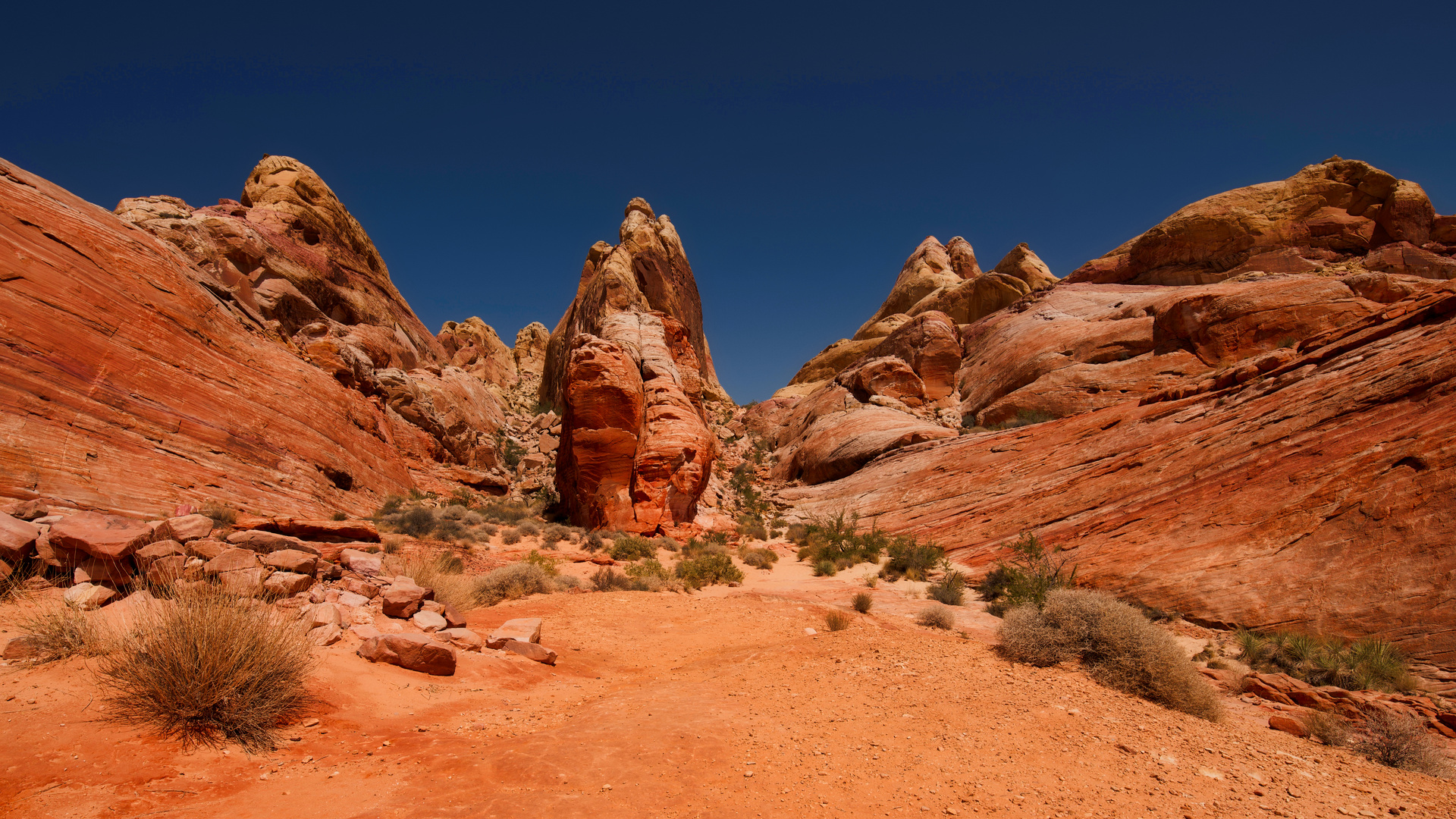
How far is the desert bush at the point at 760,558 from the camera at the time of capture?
14.8 metres

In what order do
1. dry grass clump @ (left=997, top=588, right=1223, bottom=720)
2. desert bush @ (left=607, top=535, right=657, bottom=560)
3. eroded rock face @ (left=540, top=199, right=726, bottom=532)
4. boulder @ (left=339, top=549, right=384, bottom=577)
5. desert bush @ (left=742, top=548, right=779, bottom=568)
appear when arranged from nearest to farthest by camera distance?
dry grass clump @ (left=997, top=588, right=1223, bottom=720), boulder @ (left=339, top=549, right=384, bottom=577), desert bush @ (left=607, top=535, right=657, bottom=560), desert bush @ (left=742, top=548, right=779, bottom=568), eroded rock face @ (left=540, top=199, right=726, bottom=532)

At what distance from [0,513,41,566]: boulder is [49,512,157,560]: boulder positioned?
17cm

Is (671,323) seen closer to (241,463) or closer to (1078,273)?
(241,463)

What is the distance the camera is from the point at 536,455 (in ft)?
91.1

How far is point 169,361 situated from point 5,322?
2711mm

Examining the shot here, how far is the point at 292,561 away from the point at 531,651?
2974 mm

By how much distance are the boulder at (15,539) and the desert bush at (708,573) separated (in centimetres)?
911

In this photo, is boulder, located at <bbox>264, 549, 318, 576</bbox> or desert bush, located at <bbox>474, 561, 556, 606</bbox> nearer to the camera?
boulder, located at <bbox>264, 549, 318, 576</bbox>

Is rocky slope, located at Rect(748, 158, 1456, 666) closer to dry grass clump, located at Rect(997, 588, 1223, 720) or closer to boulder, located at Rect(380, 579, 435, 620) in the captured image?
dry grass clump, located at Rect(997, 588, 1223, 720)

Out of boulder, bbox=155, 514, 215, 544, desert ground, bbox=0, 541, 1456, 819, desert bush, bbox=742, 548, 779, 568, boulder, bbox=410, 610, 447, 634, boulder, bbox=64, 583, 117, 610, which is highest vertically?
boulder, bbox=155, 514, 215, 544

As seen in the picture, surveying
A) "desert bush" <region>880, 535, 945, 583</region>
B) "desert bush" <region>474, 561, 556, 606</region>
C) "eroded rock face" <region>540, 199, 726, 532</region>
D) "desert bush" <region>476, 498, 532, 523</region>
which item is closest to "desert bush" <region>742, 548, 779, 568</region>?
"desert bush" <region>880, 535, 945, 583</region>

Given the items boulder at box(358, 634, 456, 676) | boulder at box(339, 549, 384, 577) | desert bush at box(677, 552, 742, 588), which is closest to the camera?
boulder at box(358, 634, 456, 676)

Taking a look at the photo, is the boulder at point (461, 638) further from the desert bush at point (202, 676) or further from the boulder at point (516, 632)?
the desert bush at point (202, 676)

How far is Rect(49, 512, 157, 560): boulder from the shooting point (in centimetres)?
518
